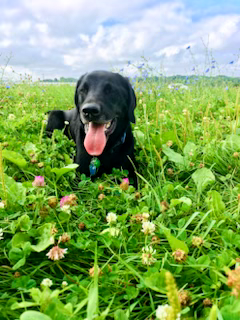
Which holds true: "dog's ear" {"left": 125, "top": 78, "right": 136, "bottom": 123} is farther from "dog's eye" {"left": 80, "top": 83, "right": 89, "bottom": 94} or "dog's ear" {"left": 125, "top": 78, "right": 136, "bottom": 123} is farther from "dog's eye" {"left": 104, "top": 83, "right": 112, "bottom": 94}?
"dog's eye" {"left": 80, "top": 83, "right": 89, "bottom": 94}

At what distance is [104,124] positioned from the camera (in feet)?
9.28

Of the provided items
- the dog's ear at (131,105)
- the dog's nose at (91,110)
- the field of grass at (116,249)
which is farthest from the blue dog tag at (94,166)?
the dog's ear at (131,105)

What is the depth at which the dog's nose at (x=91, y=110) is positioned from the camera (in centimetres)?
262

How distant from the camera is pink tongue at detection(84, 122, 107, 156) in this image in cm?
275

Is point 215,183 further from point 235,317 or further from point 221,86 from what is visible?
point 221,86

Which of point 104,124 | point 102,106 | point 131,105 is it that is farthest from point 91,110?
point 131,105

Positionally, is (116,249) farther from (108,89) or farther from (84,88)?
(84,88)

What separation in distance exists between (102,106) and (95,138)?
0.34 meters

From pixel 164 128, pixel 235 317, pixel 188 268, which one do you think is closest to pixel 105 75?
pixel 164 128

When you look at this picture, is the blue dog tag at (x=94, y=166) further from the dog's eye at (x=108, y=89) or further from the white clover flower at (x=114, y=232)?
the white clover flower at (x=114, y=232)

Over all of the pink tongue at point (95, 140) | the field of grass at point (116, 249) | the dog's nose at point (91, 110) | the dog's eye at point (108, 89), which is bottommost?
the field of grass at point (116, 249)

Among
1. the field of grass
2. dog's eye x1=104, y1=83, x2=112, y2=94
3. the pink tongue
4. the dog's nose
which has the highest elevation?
dog's eye x1=104, y1=83, x2=112, y2=94

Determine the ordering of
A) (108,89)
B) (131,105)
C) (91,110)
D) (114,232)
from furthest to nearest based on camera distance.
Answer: (131,105) → (108,89) → (91,110) → (114,232)

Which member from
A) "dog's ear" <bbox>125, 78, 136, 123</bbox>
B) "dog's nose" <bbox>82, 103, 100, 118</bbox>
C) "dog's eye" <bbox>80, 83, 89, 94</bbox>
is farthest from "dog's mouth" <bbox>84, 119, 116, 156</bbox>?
"dog's eye" <bbox>80, 83, 89, 94</bbox>
